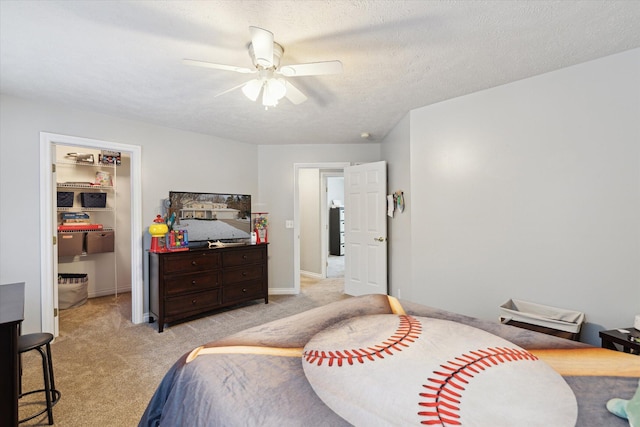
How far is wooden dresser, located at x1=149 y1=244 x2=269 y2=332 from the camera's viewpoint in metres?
3.26

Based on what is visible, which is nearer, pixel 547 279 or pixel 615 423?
pixel 615 423

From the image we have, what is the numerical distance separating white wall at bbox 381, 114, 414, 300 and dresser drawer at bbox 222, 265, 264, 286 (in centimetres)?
180

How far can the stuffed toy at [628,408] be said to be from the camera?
0.80 m

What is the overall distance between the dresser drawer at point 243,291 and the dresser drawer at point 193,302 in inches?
4.3

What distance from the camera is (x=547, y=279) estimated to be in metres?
2.40

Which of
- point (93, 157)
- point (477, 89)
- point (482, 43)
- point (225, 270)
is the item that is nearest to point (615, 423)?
point (482, 43)

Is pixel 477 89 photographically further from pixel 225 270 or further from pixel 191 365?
pixel 225 270

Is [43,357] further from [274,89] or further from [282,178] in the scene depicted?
[282,178]

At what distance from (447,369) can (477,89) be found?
8.28 feet

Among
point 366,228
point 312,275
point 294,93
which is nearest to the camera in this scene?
point 294,93

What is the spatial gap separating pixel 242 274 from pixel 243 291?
0.74 feet

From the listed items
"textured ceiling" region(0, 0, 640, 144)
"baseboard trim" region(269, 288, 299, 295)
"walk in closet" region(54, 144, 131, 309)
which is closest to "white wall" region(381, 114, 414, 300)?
"textured ceiling" region(0, 0, 640, 144)

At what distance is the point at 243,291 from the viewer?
12.8ft

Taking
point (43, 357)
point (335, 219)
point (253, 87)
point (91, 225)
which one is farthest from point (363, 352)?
point (335, 219)
